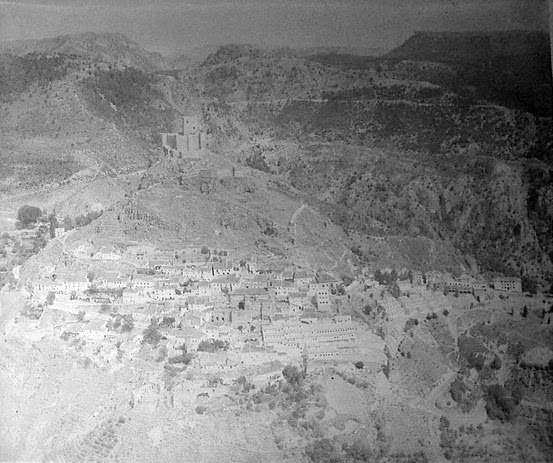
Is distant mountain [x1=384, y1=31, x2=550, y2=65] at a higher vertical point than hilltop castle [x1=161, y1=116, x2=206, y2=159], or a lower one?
higher

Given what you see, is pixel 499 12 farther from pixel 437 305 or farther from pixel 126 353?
pixel 126 353

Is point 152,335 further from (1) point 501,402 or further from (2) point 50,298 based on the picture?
(1) point 501,402

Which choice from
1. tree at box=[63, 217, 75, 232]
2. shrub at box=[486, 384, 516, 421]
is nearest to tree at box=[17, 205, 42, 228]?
tree at box=[63, 217, 75, 232]

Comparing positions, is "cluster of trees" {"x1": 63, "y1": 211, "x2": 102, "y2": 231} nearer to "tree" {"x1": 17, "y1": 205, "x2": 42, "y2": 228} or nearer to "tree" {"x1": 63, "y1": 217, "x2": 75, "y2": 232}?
"tree" {"x1": 63, "y1": 217, "x2": 75, "y2": 232}

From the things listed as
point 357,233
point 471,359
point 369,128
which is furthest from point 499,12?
point 471,359

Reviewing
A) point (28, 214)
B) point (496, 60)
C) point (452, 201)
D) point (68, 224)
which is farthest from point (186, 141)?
point (496, 60)

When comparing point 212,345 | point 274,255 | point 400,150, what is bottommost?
point 212,345
